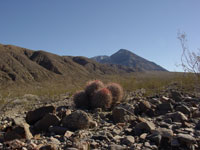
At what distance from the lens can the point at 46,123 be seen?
465cm

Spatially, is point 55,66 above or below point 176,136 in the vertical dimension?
above

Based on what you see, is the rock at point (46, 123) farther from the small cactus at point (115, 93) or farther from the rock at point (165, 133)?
the small cactus at point (115, 93)

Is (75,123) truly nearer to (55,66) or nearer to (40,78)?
(40,78)

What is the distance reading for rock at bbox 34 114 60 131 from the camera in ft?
15.1

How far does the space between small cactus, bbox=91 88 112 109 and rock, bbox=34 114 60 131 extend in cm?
239

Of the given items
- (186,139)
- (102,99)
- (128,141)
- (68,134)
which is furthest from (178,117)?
(68,134)

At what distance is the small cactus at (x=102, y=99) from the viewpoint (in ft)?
22.5

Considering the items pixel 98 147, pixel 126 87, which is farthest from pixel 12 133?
pixel 126 87

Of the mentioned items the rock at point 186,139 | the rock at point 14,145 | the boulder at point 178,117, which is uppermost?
the boulder at point 178,117

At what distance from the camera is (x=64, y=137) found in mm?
3965

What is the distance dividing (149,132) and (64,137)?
1889 mm

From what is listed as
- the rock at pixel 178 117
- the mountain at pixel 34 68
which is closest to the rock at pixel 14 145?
the rock at pixel 178 117

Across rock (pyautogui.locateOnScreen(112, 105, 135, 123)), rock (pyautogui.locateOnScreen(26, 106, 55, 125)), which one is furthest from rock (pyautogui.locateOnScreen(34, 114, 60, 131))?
rock (pyautogui.locateOnScreen(112, 105, 135, 123))

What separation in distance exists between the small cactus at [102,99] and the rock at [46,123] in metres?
2.39
